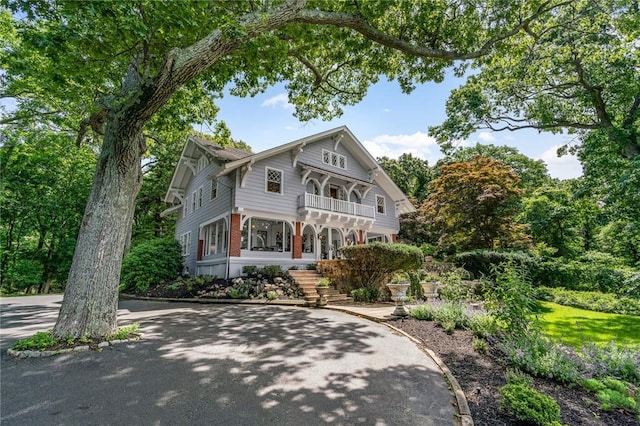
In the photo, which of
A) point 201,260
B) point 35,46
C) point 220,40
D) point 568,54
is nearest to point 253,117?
point 220,40

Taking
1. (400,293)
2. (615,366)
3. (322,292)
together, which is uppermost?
(400,293)

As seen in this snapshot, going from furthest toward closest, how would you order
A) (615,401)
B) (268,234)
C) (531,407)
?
1. (268,234)
2. (615,401)
3. (531,407)

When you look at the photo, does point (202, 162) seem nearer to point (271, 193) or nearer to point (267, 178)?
point (267, 178)

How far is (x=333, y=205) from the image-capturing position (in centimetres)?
1727

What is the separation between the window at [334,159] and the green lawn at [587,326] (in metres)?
12.8

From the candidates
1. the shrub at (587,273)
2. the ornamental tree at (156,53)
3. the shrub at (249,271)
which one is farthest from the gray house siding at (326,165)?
the shrub at (587,273)

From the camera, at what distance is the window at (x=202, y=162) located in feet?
58.8

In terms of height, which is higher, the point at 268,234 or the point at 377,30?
the point at 377,30

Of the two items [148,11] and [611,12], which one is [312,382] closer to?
[148,11]

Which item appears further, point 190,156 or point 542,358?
point 190,156

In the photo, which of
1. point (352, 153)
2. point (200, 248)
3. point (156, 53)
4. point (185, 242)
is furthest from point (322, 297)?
point (185, 242)

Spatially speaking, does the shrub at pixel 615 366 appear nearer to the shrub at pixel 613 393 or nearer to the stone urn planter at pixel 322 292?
the shrub at pixel 613 393

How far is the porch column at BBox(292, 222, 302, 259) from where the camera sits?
1584cm

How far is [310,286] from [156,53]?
989 cm
